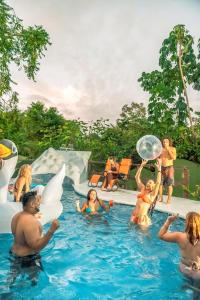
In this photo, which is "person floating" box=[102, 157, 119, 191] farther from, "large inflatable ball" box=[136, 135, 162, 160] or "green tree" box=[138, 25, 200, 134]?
"green tree" box=[138, 25, 200, 134]

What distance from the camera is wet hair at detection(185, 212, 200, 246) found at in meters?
4.48

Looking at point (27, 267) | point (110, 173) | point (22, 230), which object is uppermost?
point (110, 173)

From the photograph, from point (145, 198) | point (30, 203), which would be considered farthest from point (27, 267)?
point (145, 198)

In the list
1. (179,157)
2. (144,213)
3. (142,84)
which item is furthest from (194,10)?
(142,84)

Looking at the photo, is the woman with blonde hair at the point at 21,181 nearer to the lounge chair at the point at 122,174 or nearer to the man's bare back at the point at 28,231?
the man's bare back at the point at 28,231

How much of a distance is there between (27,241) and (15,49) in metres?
16.9

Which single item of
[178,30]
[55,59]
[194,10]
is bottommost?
[194,10]

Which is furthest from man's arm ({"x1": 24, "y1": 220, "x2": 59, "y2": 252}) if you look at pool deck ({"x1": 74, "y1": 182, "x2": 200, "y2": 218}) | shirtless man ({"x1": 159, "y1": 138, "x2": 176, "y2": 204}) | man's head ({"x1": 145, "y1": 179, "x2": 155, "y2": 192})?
shirtless man ({"x1": 159, "y1": 138, "x2": 176, "y2": 204})

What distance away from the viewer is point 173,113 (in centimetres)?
2142

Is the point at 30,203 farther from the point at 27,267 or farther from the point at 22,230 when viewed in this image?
the point at 27,267

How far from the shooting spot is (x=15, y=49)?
19719mm

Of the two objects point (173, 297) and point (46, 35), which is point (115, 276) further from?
point (46, 35)

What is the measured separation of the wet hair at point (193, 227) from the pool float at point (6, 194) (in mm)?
3388

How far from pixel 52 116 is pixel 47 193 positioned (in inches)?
1025
